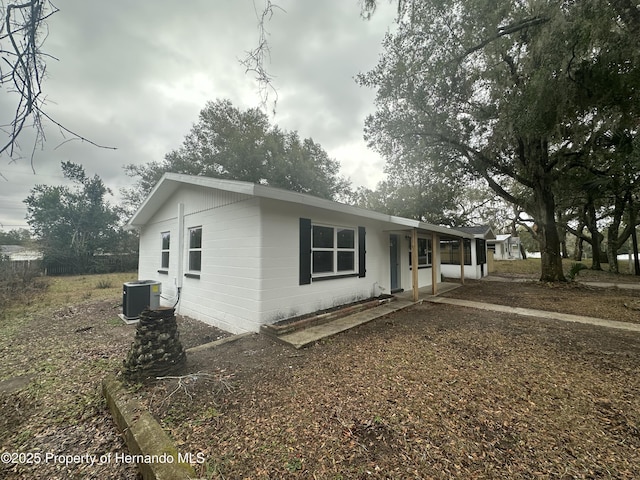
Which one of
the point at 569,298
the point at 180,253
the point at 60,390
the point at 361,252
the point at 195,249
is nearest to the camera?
the point at 60,390

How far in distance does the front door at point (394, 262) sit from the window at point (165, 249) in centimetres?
688

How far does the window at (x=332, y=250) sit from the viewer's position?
18.5 feet

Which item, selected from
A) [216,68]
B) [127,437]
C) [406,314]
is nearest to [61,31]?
[216,68]

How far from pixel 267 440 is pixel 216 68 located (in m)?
3.80

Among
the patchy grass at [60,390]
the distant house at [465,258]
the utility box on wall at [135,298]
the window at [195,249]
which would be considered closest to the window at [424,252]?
the distant house at [465,258]

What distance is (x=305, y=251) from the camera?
5.18 meters

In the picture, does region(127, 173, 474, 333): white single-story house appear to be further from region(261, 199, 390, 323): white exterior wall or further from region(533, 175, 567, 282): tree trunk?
region(533, 175, 567, 282): tree trunk

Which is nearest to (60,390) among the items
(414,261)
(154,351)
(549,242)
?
(154,351)

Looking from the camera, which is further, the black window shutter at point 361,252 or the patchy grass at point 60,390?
the black window shutter at point 361,252

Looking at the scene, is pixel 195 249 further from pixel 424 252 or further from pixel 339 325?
pixel 424 252

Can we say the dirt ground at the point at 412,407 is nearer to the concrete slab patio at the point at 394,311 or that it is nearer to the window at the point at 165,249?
the concrete slab patio at the point at 394,311

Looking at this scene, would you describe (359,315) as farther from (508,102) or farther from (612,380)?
(508,102)

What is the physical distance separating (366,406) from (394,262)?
6509 millimetres

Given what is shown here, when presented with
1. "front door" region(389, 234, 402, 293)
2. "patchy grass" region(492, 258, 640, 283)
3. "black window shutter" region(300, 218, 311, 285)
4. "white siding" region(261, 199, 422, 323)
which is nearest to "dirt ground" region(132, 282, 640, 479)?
"white siding" region(261, 199, 422, 323)
